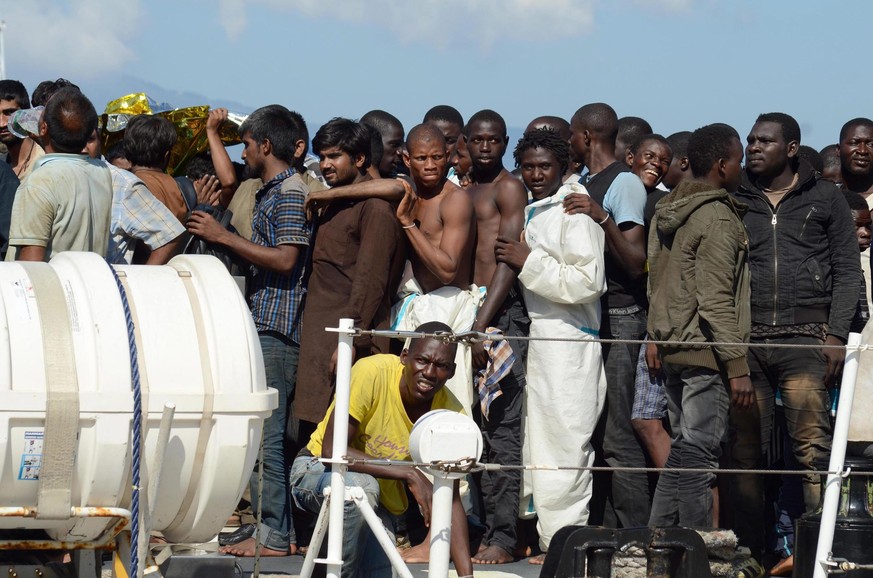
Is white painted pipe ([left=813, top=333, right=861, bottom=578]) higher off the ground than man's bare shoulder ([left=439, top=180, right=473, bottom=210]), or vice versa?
man's bare shoulder ([left=439, top=180, right=473, bottom=210])

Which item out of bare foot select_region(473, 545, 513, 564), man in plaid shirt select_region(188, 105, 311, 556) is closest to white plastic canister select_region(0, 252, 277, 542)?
man in plaid shirt select_region(188, 105, 311, 556)

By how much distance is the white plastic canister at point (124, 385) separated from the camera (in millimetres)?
4305

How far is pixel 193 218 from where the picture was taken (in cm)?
700

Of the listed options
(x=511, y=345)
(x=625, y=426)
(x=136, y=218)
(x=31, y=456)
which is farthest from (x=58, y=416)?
(x=625, y=426)

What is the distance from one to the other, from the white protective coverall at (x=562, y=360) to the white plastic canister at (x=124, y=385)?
8.72 ft

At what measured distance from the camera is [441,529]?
4.48 metres

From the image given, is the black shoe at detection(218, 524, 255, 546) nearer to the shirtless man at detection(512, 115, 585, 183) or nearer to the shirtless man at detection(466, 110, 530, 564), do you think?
the shirtless man at detection(466, 110, 530, 564)

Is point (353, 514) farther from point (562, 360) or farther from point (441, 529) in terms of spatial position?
point (562, 360)

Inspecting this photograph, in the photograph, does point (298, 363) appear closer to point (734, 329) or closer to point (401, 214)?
point (401, 214)

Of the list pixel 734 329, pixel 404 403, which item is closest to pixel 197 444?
pixel 404 403

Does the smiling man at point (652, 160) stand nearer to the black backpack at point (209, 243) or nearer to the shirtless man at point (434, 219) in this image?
the shirtless man at point (434, 219)

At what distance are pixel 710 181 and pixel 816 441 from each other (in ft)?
4.67

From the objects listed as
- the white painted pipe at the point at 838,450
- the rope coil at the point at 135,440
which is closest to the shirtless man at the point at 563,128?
the white painted pipe at the point at 838,450

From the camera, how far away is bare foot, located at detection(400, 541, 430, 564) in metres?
6.80
